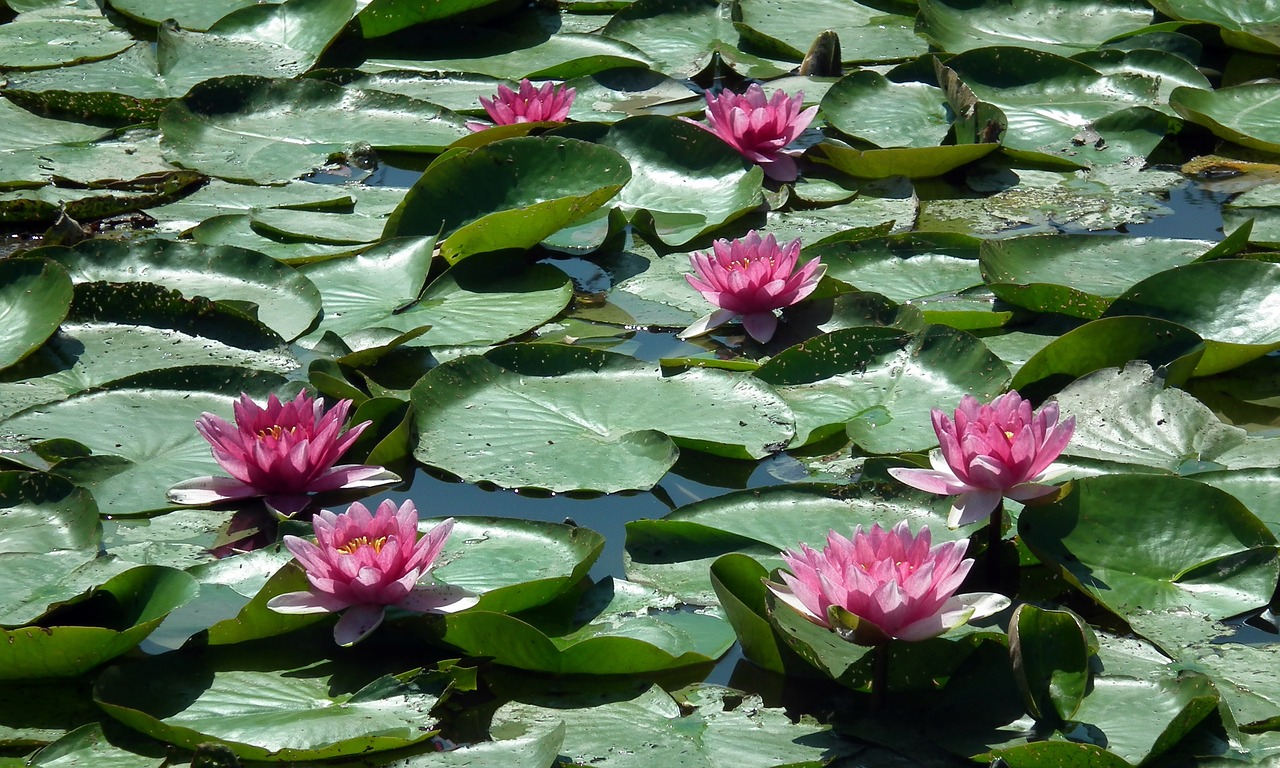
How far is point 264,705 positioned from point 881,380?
5.01 ft

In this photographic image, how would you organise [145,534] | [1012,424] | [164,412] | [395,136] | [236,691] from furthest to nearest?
[395,136] → [164,412] → [145,534] → [1012,424] → [236,691]

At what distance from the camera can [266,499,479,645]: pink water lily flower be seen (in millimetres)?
2115

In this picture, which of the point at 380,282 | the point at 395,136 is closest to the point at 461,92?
the point at 395,136

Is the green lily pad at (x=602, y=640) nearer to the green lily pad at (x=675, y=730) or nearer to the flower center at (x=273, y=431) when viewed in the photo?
the green lily pad at (x=675, y=730)

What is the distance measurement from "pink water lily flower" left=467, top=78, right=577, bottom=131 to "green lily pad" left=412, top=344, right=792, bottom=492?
1489 mm

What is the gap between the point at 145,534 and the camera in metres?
2.50

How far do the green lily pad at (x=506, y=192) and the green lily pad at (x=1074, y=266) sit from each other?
1.05 meters

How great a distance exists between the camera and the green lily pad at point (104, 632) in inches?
81.3

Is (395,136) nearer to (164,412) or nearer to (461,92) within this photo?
(461,92)

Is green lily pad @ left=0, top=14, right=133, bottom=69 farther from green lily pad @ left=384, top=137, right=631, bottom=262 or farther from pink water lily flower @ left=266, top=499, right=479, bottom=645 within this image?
pink water lily flower @ left=266, top=499, right=479, bottom=645

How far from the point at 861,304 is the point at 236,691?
1.77m

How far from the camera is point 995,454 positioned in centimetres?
223

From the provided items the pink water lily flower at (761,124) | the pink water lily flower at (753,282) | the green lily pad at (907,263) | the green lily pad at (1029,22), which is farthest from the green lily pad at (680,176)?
the green lily pad at (1029,22)

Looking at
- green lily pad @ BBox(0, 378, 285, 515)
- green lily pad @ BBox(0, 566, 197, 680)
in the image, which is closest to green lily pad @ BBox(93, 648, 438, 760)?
green lily pad @ BBox(0, 566, 197, 680)
